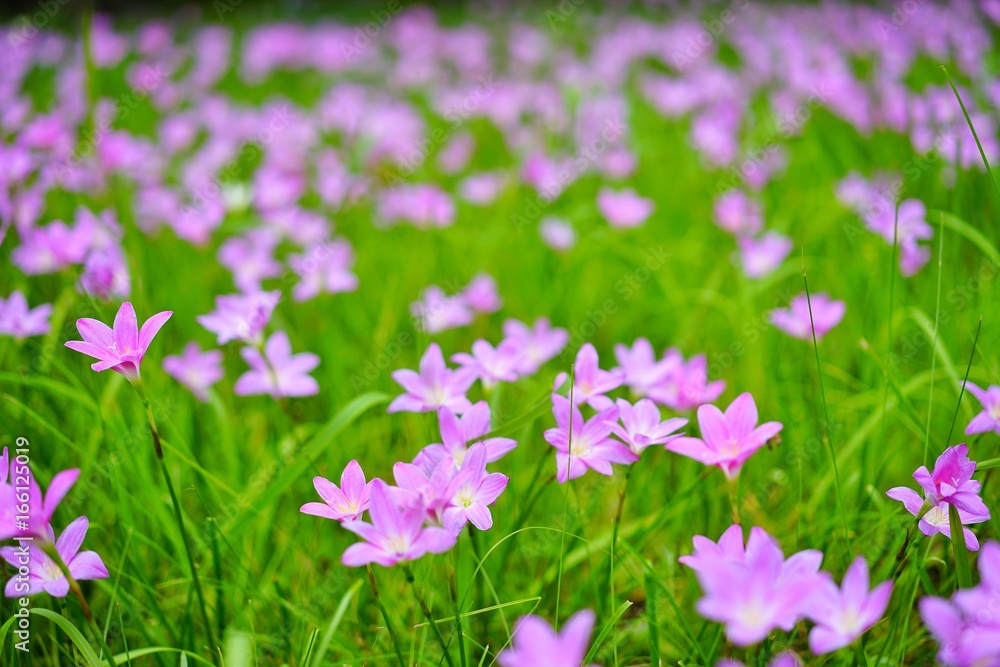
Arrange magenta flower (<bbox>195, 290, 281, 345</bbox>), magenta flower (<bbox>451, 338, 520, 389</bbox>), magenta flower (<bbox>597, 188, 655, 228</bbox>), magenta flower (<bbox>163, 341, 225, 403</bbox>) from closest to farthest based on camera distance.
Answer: magenta flower (<bbox>451, 338, 520, 389</bbox>) < magenta flower (<bbox>195, 290, 281, 345</bbox>) < magenta flower (<bbox>163, 341, 225, 403</bbox>) < magenta flower (<bbox>597, 188, 655, 228</bbox>)

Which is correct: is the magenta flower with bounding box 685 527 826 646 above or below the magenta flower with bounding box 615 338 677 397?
above

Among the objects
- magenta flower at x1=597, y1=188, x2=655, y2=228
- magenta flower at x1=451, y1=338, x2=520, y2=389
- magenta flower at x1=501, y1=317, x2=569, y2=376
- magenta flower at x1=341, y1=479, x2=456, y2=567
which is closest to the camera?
magenta flower at x1=341, y1=479, x2=456, y2=567

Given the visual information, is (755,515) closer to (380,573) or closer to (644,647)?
(644,647)

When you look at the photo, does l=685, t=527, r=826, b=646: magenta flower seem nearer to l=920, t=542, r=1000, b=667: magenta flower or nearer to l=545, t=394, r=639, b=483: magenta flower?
l=920, t=542, r=1000, b=667: magenta flower

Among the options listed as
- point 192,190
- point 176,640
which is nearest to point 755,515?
point 176,640

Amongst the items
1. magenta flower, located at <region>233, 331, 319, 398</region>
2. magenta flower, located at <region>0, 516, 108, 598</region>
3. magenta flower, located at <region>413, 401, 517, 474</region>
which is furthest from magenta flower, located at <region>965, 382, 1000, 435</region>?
magenta flower, located at <region>0, 516, 108, 598</region>

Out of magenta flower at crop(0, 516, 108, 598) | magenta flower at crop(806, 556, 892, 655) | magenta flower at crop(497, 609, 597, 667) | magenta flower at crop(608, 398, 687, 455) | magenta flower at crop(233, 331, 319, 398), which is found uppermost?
magenta flower at crop(497, 609, 597, 667)

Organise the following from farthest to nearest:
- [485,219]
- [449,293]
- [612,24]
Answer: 1. [612,24]
2. [485,219]
3. [449,293]
